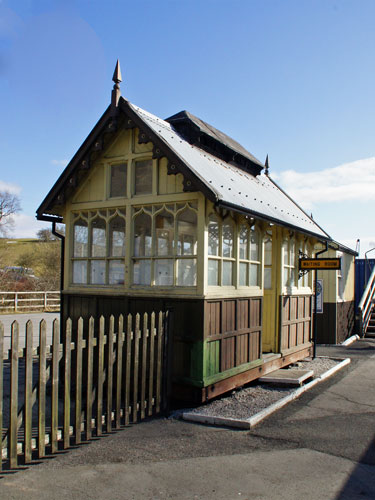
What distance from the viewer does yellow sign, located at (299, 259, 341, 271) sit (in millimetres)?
10922

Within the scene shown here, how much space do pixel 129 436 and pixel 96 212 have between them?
401 centimetres

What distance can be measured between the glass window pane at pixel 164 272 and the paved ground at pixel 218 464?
213 centimetres

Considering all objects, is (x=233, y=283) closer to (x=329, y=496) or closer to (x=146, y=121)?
(x=146, y=121)

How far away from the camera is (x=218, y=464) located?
5.29 m

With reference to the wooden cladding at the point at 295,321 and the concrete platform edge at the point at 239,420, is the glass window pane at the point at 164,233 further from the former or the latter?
the wooden cladding at the point at 295,321

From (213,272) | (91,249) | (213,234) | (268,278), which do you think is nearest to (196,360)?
(213,272)

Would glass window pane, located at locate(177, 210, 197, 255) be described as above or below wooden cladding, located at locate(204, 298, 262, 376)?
above

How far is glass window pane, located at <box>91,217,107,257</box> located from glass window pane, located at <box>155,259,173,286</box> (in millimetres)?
1142

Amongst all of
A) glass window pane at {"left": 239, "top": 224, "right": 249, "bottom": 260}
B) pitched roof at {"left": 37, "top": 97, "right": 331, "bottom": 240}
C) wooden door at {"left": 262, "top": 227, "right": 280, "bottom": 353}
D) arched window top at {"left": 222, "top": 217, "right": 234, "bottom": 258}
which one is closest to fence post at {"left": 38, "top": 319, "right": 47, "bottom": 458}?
pitched roof at {"left": 37, "top": 97, "right": 331, "bottom": 240}

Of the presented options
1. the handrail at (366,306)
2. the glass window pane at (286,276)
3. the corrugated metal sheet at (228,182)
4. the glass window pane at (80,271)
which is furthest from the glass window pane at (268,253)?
the handrail at (366,306)

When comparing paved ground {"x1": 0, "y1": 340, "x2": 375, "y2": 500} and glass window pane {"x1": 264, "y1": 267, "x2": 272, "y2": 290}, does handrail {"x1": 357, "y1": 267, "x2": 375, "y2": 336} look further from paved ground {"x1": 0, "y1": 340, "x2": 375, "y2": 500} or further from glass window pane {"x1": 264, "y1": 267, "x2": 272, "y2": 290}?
paved ground {"x1": 0, "y1": 340, "x2": 375, "y2": 500}

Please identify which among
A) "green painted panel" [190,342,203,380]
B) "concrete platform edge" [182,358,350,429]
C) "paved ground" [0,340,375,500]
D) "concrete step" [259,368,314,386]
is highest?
"green painted panel" [190,342,203,380]

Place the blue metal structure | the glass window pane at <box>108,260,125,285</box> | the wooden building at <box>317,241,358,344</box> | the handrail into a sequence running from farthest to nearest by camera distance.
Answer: the blue metal structure → the handrail → the wooden building at <box>317,241,358,344</box> → the glass window pane at <box>108,260,125,285</box>

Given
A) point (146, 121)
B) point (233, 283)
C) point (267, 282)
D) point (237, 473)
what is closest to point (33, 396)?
point (237, 473)
